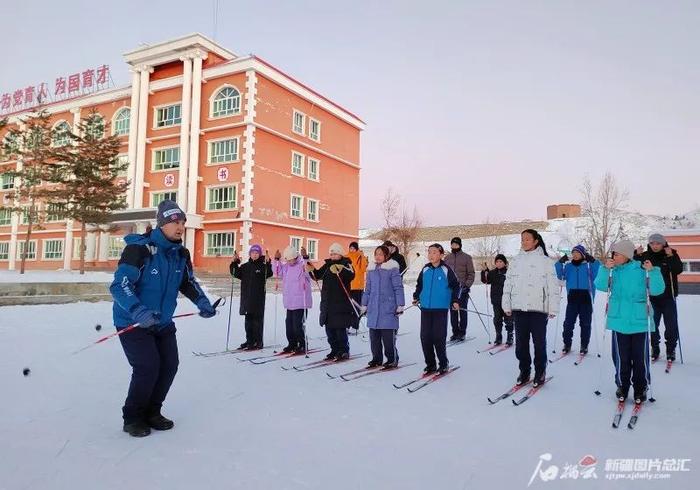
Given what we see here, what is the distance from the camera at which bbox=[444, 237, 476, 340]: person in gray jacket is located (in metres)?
9.75

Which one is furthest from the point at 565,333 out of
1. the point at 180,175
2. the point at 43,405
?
the point at 180,175

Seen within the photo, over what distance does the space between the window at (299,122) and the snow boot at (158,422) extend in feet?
95.5

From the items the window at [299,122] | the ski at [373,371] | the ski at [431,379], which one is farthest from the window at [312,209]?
the ski at [431,379]

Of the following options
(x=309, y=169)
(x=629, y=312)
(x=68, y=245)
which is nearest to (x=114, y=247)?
(x=68, y=245)

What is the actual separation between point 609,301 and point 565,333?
3165 millimetres

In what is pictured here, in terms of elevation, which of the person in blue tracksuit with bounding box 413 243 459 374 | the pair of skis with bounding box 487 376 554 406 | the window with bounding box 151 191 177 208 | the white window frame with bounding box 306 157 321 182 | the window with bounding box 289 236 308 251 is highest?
the white window frame with bounding box 306 157 321 182

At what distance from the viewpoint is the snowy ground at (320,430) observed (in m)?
3.25

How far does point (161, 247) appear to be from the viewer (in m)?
4.15

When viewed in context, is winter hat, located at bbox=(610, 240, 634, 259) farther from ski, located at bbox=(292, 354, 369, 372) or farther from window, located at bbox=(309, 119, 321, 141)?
window, located at bbox=(309, 119, 321, 141)

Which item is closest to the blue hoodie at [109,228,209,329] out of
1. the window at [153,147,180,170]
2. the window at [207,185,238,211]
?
the window at [207,185,238,211]

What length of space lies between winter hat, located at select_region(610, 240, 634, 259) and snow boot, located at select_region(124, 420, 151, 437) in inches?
202

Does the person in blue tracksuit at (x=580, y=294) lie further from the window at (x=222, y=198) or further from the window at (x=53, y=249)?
the window at (x=53, y=249)

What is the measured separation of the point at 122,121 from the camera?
1326 inches

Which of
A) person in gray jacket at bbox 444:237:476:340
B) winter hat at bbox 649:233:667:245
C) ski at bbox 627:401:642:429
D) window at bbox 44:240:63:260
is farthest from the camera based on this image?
window at bbox 44:240:63:260
